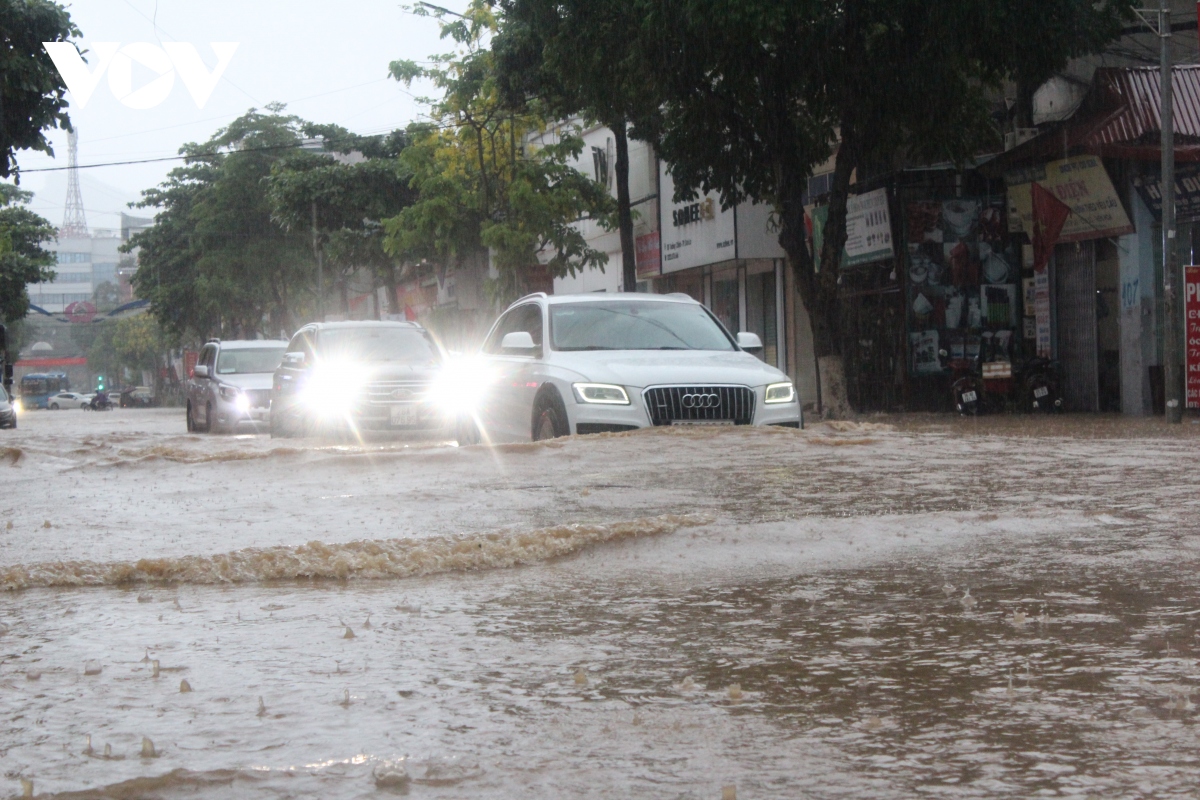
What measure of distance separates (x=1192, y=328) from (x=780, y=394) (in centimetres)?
986

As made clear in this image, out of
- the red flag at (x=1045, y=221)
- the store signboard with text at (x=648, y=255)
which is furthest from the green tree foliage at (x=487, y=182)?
the red flag at (x=1045, y=221)

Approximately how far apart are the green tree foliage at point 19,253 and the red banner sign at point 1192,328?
41.0 meters

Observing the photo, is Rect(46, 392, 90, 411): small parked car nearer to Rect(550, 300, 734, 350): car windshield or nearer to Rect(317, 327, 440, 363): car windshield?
Rect(317, 327, 440, 363): car windshield

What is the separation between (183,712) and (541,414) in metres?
9.02

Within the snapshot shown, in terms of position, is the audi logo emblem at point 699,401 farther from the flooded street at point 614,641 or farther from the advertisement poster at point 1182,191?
the advertisement poster at point 1182,191

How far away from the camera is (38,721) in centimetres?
360

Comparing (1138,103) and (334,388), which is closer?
(334,388)

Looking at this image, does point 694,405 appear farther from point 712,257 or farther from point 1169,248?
point 712,257

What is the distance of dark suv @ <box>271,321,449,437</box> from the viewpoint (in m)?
17.8

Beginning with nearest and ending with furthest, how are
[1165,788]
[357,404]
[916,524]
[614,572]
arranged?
[1165,788], [614,572], [916,524], [357,404]

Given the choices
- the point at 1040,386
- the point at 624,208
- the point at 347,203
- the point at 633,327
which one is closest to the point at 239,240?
the point at 347,203

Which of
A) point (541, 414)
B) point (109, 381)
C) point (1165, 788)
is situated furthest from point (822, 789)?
point (109, 381)

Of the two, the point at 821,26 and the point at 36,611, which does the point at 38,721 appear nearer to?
the point at 36,611

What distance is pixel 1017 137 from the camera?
2481 cm
